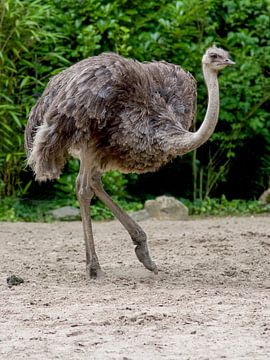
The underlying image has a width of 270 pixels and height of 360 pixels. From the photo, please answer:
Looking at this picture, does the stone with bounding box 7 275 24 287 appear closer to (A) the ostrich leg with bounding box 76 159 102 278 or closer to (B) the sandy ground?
(B) the sandy ground

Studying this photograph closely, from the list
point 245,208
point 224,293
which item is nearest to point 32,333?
point 224,293

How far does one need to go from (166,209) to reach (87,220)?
11.5 feet

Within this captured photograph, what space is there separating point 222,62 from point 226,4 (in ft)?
15.5

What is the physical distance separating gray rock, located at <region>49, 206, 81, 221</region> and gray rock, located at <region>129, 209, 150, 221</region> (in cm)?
59

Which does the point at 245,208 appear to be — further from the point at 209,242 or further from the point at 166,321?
the point at 166,321

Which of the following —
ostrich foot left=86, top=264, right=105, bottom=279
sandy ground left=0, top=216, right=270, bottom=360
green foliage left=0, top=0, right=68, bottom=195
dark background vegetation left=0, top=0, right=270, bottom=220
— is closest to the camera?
sandy ground left=0, top=216, right=270, bottom=360

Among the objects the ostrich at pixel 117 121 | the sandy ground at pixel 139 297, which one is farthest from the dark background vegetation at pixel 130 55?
the ostrich at pixel 117 121

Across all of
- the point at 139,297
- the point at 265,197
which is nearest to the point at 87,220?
the point at 139,297

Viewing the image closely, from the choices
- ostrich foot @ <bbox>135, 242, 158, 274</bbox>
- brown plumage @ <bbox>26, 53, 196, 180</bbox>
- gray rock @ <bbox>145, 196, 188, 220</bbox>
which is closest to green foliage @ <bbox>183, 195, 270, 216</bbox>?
gray rock @ <bbox>145, 196, 188, 220</bbox>

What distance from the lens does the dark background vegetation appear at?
33.7ft

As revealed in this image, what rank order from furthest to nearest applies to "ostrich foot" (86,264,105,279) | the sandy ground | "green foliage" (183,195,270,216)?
"green foliage" (183,195,270,216), "ostrich foot" (86,264,105,279), the sandy ground

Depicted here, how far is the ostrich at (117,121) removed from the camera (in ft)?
20.4

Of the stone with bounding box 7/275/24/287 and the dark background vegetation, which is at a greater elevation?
the dark background vegetation

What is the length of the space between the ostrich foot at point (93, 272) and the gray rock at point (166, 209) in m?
3.45
